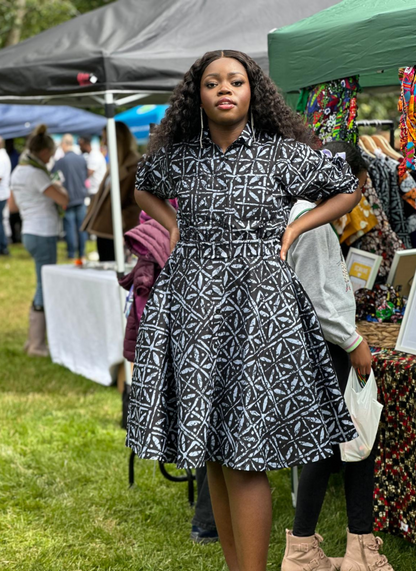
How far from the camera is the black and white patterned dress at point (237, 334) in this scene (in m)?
2.46

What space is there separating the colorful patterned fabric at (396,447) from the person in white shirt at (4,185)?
35.3 feet

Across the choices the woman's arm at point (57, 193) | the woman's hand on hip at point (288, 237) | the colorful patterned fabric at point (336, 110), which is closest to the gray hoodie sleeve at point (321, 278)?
the woman's hand on hip at point (288, 237)

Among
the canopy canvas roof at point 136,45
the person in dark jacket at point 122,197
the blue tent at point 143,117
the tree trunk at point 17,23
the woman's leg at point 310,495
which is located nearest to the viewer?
the woman's leg at point 310,495

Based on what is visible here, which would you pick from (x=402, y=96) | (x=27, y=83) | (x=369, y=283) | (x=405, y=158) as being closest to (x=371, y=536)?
(x=369, y=283)

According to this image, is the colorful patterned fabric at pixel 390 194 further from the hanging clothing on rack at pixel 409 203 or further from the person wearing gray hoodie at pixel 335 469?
the person wearing gray hoodie at pixel 335 469

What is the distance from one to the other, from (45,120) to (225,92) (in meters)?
14.1

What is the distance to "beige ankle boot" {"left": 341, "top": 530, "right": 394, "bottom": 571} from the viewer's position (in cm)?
304

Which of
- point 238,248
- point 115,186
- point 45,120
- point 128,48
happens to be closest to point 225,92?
point 238,248

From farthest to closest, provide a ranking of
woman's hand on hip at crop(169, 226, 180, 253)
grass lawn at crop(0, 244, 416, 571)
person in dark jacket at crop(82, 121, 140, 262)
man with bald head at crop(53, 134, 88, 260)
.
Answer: man with bald head at crop(53, 134, 88, 260) → person in dark jacket at crop(82, 121, 140, 262) → grass lawn at crop(0, 244, 416, 571) → woman's hand on hip at crop(169, 226, 180, 253)

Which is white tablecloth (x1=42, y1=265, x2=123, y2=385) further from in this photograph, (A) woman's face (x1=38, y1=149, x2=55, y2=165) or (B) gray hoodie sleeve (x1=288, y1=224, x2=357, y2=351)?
(B) gray hoodie sleeve (x1=288, y1=224, x2=357, y2=351)

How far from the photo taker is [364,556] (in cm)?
305

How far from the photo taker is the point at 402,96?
2889 mm

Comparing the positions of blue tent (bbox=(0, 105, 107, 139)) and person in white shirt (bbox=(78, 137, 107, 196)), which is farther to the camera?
blue tent (bbox=(0, 105, 107, 139))

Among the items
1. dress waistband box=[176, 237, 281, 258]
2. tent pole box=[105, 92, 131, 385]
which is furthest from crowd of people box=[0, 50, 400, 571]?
tent pole box=[105, 92, 131, 385]
